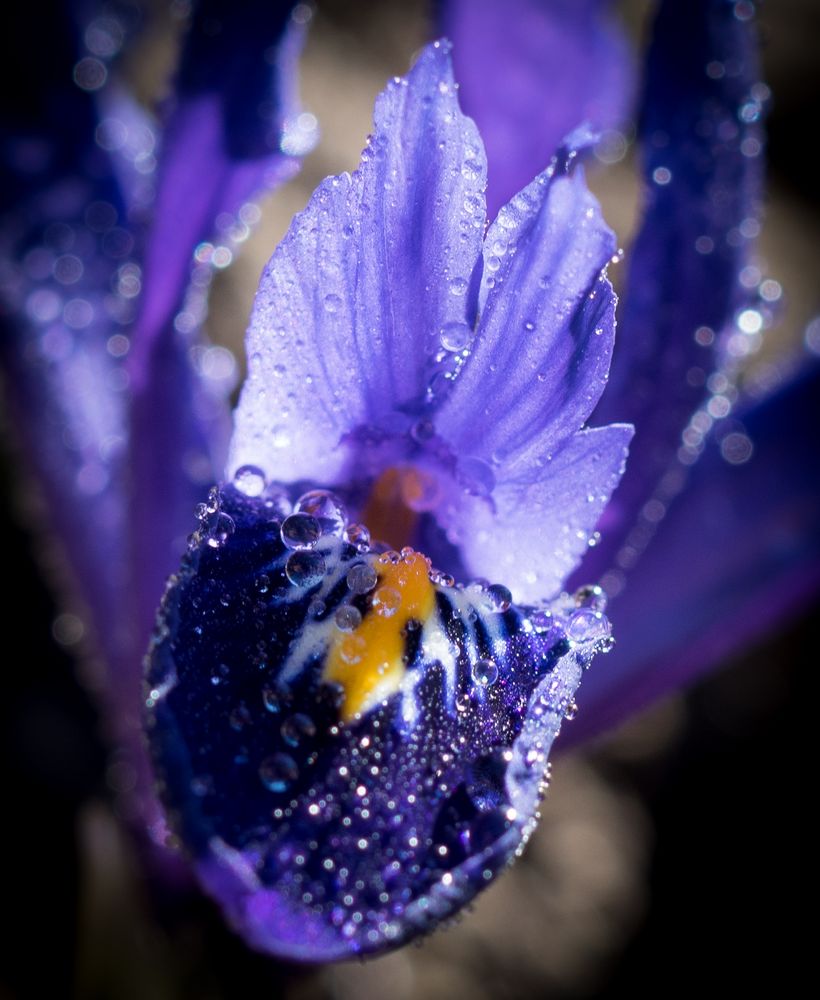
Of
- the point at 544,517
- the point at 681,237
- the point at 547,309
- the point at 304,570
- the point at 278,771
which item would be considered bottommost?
the point at 278,771

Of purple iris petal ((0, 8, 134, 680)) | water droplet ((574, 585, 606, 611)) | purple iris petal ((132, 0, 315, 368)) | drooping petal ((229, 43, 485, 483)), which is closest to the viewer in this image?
drooping petal ((229, 43, 485, 483))

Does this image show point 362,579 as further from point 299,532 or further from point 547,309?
point 547,309

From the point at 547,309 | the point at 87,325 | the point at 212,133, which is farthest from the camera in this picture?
the point at 87,325

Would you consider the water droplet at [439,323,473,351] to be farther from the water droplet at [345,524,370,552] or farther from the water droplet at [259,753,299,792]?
the water droplet at [259,753,299,792]

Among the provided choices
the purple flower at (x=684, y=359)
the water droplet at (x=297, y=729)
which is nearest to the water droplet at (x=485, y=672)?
the water droplet at (x=297, y=729)

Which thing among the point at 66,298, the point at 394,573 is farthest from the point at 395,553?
the point at 66,298

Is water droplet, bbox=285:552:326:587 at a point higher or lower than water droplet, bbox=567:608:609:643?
lower

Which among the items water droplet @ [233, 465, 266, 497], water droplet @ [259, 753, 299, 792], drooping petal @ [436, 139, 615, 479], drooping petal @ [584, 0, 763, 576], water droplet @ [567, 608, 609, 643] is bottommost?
water droplet @ [259, 753, 299, 792]

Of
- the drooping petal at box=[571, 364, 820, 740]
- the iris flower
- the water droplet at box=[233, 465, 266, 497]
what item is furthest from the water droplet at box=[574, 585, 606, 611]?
the drooping petal at box=[571, 364, 820, 740]
